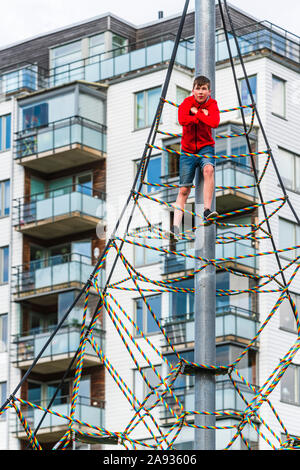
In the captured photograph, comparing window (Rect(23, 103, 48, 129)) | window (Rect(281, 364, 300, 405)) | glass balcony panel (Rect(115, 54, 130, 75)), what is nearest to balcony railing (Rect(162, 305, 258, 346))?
window (Rect(281, 364, 300, 405))

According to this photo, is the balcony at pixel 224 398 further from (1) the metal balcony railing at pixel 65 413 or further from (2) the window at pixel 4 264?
(2) the window at pixel 4 264

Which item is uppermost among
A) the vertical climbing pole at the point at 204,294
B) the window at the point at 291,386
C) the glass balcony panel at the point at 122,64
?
the glass balcony panel at the point at 122,64

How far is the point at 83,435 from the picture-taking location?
1425cm

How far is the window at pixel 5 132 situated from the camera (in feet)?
211

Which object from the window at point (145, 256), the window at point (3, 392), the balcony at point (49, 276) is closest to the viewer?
the window at point (145, 256)

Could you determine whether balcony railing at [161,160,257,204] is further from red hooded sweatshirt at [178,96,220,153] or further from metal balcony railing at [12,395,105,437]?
red hooded sweatshirt at [178,96,220,153]

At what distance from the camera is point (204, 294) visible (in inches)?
542

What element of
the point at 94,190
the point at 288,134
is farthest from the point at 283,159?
the point at 94,190

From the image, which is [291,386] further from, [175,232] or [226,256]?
[175,232]

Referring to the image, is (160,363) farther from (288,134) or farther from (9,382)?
(288,134)

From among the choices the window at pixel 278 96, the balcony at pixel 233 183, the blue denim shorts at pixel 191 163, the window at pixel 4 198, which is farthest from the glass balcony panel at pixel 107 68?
the blue denim shorts at pixel 191 163

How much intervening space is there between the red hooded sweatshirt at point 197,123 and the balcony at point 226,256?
122ft

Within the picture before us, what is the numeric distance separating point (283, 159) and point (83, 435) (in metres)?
43.6

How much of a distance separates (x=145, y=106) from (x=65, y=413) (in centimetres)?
1504
